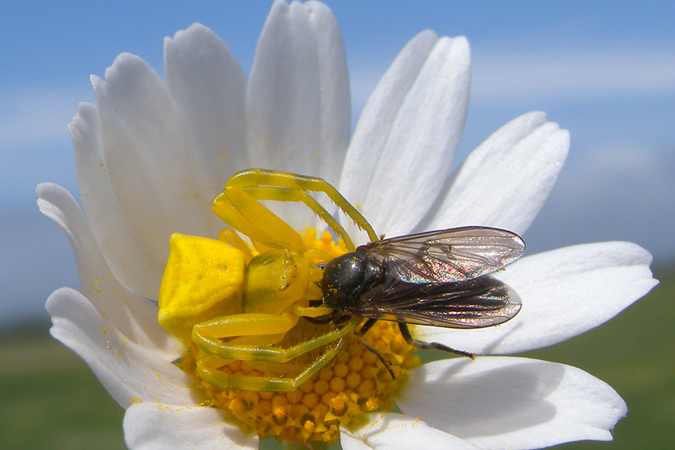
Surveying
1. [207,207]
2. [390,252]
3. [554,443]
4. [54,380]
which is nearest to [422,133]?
[390,252]

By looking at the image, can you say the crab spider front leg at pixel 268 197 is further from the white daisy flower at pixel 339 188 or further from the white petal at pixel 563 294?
the white petal at pixel 563 294

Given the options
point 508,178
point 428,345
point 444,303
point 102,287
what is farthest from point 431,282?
point 102,287

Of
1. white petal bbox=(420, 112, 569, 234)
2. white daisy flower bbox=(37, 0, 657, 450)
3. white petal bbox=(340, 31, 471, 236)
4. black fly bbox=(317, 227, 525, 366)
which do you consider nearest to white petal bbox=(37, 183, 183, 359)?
white daisy flower bbox=(37, 0, 657, 450)

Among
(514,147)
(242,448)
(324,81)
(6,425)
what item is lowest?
(6,425)

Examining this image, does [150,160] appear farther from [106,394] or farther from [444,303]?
[106,394]

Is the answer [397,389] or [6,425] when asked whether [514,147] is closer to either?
[397,389]

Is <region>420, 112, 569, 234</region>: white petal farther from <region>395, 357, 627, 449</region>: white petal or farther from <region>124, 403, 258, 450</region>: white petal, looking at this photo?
<region>124, 403, 258, 450</region>: white petal
